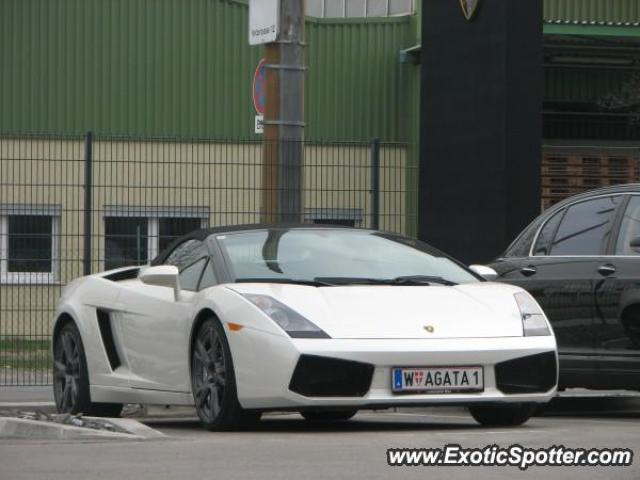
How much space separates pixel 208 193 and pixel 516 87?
A: 3813 mm

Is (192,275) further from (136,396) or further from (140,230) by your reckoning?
(140,230)

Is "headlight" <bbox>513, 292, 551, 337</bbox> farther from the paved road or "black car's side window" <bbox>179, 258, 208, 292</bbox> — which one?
"black car's side window" <bbox>179, 258, 208, 292</bbox>

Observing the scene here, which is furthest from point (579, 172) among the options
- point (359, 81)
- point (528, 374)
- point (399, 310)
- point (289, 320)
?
point (289, 320)

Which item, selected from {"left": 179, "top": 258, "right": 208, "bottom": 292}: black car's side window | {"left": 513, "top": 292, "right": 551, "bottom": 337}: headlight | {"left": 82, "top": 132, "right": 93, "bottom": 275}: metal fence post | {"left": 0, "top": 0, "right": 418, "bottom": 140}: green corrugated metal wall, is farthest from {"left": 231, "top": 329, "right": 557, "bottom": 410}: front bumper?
{"left": 0, "top": 0, "right": 418, "bottom": 140}: green corrugated metal wall

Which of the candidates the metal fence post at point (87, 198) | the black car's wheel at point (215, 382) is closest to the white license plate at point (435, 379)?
the black car's wheel at point (215, 382)

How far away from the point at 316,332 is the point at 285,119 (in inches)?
186

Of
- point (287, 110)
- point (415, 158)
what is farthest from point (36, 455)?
point (415, 158)

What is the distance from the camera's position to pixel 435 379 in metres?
9.20

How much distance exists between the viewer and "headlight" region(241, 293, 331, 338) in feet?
30.0

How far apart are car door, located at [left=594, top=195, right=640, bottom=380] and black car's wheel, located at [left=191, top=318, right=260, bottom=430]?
9.30ft

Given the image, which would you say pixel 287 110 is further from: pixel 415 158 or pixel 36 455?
pixel 415 158

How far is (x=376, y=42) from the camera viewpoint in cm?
2614

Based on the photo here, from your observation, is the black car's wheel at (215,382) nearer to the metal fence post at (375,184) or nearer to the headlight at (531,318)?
the headlight at (531,318)
